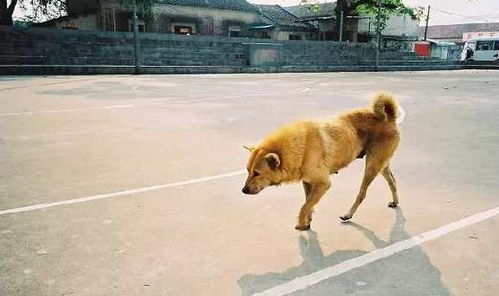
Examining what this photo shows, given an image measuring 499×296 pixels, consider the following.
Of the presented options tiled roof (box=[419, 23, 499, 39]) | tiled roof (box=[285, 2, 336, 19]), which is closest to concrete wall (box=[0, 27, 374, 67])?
tiled roof (box=[285, 2, 336, 19])

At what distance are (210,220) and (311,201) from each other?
100 cm

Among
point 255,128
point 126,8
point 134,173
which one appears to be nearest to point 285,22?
point 126,8

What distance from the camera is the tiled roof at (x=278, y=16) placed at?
1914 inches

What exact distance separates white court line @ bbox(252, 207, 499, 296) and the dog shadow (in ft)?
0.13

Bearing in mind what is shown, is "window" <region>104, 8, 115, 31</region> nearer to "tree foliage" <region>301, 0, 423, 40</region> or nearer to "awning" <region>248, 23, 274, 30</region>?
"awning" <region>248, 23, 274, 30</region>

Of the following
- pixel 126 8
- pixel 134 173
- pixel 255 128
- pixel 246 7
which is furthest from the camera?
pixel 246 7

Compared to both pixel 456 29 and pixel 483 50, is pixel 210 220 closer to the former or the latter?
pixel 483 50

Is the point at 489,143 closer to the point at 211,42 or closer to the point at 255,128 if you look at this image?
the point at 255,128

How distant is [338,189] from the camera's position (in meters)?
4.85

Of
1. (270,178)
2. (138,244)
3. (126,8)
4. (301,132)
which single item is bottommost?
(138,244)

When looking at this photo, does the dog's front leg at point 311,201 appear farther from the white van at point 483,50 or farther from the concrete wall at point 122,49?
the white van at point 483,50

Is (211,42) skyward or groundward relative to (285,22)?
groundward

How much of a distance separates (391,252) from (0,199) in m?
3.92

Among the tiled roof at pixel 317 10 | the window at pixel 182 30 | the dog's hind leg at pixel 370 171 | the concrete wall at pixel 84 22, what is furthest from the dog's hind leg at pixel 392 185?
the tiled roof at pixel 317 10
